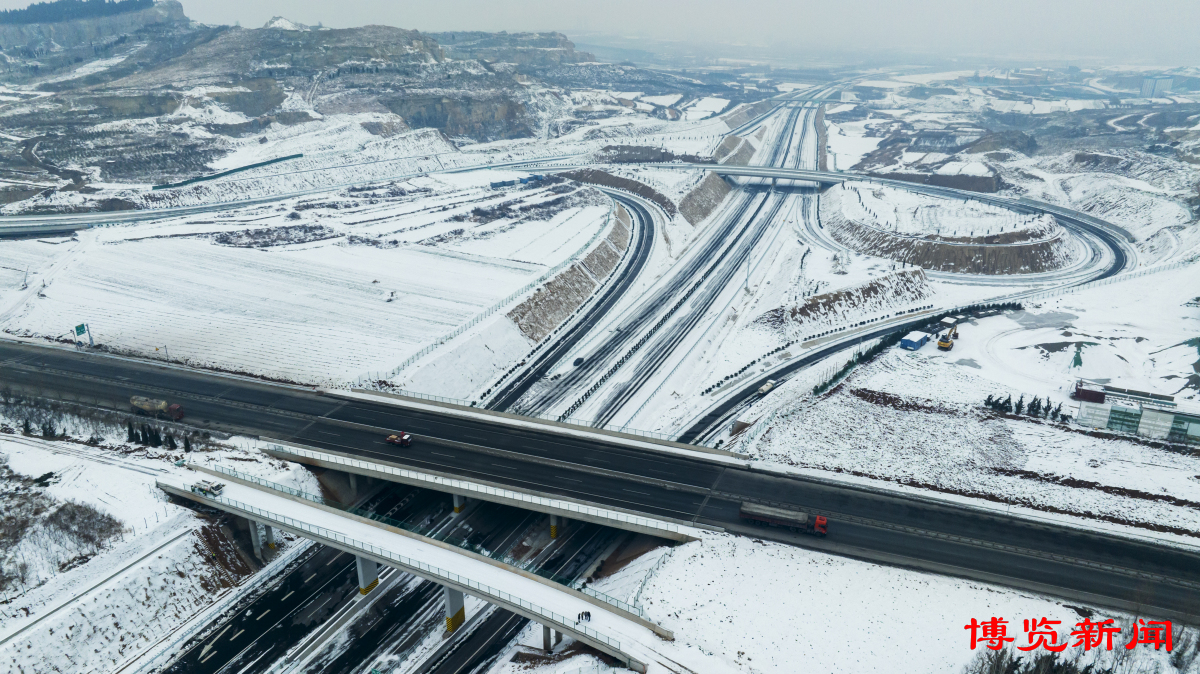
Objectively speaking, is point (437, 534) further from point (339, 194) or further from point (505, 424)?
point (339, 194)

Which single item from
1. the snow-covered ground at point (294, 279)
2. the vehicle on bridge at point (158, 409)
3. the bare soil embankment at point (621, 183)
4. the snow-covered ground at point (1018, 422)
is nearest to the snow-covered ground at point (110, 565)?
the vehicle on bridge at point (158, 409)

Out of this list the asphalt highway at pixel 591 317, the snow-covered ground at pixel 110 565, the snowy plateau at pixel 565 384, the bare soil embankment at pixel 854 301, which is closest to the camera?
the snow-covered ground at pixel 110 565

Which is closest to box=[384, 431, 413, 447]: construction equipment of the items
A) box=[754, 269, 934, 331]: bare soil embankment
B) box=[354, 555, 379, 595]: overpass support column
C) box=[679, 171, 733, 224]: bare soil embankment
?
box=[354, 555, 379, 595]: overpass support column

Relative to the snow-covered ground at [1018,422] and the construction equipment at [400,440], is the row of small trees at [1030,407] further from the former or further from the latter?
the construction equipment at [400,440]

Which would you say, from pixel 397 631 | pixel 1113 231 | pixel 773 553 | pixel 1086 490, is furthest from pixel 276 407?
pixel 1113 231

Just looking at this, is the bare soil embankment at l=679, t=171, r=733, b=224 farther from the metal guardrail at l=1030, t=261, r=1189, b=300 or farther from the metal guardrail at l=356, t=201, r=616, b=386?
the metal guardrail at l=1030, t=261, r=1189, b=300

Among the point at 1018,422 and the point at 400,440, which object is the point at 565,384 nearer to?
the point at 400,440
